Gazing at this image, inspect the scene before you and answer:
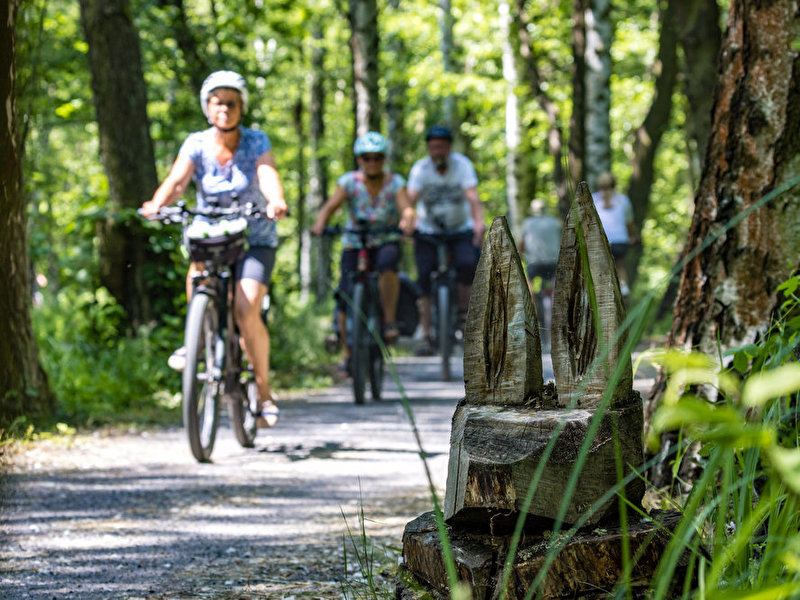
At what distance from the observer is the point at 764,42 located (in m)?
3.76

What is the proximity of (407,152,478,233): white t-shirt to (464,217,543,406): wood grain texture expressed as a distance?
8059mm

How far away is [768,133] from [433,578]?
2.22 metres

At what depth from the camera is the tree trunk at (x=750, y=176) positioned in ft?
12.1

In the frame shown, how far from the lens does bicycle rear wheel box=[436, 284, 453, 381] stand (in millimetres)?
10078

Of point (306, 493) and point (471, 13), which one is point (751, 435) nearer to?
point (306, 493)

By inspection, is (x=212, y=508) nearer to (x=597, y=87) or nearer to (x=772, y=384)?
(x=772, y=384)

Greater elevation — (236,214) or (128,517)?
(236,214)

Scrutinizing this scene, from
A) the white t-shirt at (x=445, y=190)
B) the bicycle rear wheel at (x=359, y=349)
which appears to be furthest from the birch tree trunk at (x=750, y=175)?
the white t-shirt at (x=445, y=190)

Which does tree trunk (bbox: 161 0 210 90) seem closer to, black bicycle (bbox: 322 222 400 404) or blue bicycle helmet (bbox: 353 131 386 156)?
blue bicycle helmet (bbox: 353 131 386 156)

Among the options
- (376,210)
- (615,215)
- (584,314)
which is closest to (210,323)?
(376,210)

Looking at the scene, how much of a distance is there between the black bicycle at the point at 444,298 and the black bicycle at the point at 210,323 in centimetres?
411

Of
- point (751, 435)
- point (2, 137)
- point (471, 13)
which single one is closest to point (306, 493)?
point (2, 137)

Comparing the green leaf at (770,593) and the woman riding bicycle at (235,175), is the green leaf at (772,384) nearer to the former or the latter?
the green leaf at (770,593)

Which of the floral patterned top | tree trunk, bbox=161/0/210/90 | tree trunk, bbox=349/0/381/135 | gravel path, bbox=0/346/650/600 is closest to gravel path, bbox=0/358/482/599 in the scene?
gravel path, bbox=0/346/650/600
